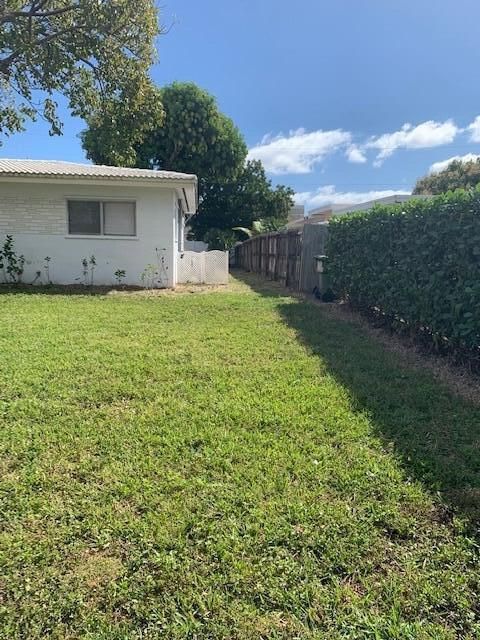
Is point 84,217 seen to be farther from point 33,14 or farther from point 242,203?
point 242,203

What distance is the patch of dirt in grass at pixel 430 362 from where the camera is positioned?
4.70 meters

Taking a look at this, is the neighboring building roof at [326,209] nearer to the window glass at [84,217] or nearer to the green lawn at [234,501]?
the window glass at [84,217]

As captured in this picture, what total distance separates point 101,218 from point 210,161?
1730 cm

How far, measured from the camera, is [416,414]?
400 centimetres

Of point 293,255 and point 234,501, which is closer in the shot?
point 234,501

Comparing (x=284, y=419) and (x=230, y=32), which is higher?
(x=230, y=32)

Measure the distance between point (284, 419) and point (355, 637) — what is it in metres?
2.03

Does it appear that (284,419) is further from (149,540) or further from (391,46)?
(391,46)

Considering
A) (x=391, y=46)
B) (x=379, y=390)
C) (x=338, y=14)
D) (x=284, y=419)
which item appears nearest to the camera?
(x=284, y=419)

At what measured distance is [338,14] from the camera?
1067 cm

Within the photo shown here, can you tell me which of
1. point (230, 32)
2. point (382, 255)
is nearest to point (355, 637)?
point (382, 255)

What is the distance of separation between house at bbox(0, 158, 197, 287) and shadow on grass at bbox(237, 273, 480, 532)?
6.74 metres

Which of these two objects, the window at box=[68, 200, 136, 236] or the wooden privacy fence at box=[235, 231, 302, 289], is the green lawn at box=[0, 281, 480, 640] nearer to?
the window at box=[68, 200, 136, 236]

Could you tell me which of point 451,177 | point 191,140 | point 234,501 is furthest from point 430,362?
point 451,177
